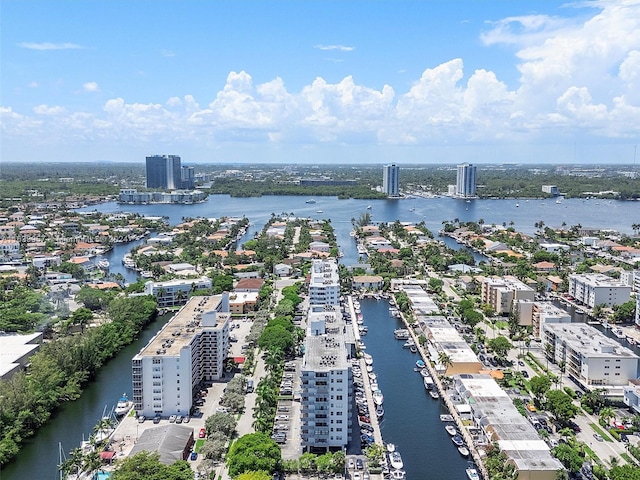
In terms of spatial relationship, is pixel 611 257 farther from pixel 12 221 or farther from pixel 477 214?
pixel 12 221

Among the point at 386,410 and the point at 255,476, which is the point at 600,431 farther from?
the point at 255,476

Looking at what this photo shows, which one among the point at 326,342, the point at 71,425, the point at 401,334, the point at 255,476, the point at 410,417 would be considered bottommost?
the point at 71,425

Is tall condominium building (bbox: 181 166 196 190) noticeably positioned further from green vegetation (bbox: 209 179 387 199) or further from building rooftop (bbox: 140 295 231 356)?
building rooftop (bbox: 140 295 231 356)

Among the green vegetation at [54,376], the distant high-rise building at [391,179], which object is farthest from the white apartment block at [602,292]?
the distant high-rise building at [391,179]

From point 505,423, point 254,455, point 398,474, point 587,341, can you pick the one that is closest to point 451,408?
point 505,423

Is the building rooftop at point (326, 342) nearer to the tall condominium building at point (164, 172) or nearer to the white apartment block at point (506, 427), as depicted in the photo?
the white apartment block at point (506, 427)
